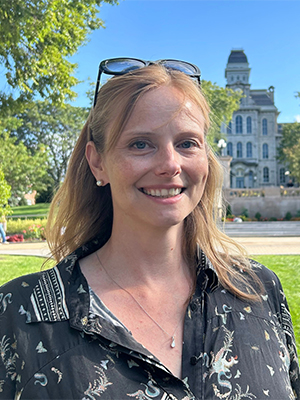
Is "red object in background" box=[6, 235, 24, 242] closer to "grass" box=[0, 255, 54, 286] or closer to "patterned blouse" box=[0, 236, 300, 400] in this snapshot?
"grass" box=[0, 255, 54, 286]

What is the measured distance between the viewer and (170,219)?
169cm

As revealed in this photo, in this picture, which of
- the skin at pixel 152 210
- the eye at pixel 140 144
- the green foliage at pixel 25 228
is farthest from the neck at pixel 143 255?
the green foliage at pixel 25 228

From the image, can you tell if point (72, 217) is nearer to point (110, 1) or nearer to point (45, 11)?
point (45, 11)

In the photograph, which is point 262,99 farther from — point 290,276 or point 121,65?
point 121,65

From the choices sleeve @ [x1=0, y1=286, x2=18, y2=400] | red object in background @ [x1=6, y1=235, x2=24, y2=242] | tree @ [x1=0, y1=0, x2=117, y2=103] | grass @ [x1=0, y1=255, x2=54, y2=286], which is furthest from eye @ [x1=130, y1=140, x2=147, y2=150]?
red object in background @ [x1=6, y1=235, x2=24, y2=242]

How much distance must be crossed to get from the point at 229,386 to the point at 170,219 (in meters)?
0.64

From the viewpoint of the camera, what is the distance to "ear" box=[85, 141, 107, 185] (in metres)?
1.90

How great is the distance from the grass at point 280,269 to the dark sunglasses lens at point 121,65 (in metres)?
3.94

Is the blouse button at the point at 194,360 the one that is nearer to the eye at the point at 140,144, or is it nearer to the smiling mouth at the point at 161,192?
the smiling mouth at the point at 161,192

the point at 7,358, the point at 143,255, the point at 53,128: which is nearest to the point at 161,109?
the point at 143,255

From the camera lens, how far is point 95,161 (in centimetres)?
192

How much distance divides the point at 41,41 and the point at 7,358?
702 centimetres

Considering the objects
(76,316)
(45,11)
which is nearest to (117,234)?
(76,316)

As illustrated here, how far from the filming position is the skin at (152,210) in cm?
166
